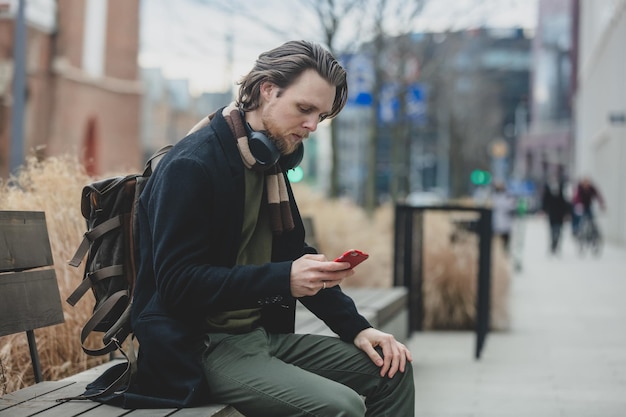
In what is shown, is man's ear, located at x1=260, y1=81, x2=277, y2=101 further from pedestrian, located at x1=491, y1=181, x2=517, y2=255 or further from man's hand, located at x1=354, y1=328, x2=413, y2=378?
pedestrian, located at x1=491, y1=181, x2=517, y2=255

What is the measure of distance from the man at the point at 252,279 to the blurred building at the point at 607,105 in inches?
1000

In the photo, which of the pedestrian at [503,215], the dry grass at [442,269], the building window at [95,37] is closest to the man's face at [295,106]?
the dry grass at [442,269]

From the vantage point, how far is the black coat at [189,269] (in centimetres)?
297

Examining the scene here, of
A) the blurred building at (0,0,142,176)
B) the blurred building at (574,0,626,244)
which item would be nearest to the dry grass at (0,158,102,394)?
the blurred building at (0,0,142,176)

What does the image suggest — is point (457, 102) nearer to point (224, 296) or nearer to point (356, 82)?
point (356, 82)

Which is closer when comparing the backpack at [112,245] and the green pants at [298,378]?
the green pants at [298,378]

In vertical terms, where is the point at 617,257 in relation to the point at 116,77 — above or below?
below

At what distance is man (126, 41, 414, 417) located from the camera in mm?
2975


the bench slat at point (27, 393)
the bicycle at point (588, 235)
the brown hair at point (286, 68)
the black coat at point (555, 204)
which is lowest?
the bicycle at point (588, 235)

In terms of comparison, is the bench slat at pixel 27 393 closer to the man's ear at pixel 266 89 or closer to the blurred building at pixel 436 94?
the man's ear at pixel 266 89

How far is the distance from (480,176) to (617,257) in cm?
2882

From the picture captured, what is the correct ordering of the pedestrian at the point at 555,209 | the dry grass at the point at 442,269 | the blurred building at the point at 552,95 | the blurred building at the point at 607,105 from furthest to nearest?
the blurred building at the point at 552,95, the blurred building at the point at 607,105, the pedestrian at the point at 555,209, the dry grass at the point at 442,269

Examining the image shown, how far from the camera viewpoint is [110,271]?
3.36 metres

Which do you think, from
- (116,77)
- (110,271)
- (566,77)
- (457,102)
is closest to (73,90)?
(116,77)
